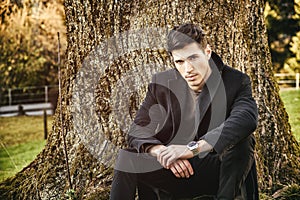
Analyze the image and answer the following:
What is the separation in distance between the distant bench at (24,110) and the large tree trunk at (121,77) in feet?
49.3

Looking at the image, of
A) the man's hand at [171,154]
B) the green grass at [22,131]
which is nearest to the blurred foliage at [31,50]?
the green grass at [22,131]

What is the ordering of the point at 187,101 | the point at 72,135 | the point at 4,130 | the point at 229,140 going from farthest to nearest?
the point at 4,130, the point at 72,135, the point at 187,101, the point at 229,140

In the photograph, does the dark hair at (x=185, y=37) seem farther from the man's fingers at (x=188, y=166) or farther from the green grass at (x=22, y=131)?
the green grass at (x=22, y=131)

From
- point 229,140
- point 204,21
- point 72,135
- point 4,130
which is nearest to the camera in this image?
point 229,140

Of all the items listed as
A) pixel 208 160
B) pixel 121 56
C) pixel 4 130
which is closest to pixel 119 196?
pixel 208 160

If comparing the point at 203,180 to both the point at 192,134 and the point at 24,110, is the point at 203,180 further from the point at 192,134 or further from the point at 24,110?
the point at 24,110

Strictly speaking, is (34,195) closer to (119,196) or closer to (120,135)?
(120,135)

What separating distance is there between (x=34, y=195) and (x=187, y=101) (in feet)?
4.83

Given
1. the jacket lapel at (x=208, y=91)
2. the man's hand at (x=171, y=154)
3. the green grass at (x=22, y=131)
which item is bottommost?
the green grass at (x=22, y=131)

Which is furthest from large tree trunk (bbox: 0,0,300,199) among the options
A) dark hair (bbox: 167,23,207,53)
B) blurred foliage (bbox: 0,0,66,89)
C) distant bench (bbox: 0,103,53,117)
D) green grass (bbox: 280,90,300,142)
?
distant bench (bbox: 0,103,53,117)

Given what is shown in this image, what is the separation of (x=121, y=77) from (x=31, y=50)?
1565cm

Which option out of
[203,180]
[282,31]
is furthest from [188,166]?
[282,31]

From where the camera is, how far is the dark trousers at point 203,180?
8.38 ft

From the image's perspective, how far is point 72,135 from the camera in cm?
357
